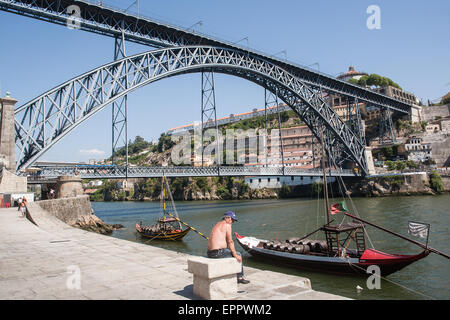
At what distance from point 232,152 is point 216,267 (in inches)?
3309

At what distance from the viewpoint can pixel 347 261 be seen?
12945mm

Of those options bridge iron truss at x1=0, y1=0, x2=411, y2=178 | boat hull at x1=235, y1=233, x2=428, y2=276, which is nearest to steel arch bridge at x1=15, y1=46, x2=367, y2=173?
bridge iron truss at x1=0, y1=0, x2=411, y2=178

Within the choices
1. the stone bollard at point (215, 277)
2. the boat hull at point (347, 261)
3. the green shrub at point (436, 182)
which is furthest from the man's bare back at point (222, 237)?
the green shrub at point (436, 182)

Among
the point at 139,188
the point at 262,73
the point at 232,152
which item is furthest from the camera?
the point at 139,188

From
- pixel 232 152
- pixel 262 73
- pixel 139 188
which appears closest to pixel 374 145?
pixel 232 152

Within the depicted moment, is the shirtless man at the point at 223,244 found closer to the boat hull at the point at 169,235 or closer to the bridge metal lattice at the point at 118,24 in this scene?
the boat hull at the point at 169,235

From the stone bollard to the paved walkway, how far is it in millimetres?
277

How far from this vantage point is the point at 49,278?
677 centimetres

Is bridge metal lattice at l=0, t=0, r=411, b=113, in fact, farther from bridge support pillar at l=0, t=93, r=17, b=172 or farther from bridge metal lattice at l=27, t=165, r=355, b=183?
bridge metal lattice at l=27, t=165, r=355, b=183

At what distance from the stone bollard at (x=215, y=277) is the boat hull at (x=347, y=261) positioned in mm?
9242

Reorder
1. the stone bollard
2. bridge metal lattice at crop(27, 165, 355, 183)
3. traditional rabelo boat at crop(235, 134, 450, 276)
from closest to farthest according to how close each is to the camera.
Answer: the stone bollard < traditional rabelo boat at crop(235, 134, 450, 276) < bridge metal lattice at crop(27, 165, 355, 183)

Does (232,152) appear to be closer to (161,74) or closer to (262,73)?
(262,73)

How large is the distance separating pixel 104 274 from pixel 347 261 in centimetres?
964

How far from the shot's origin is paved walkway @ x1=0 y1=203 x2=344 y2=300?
221 inches
